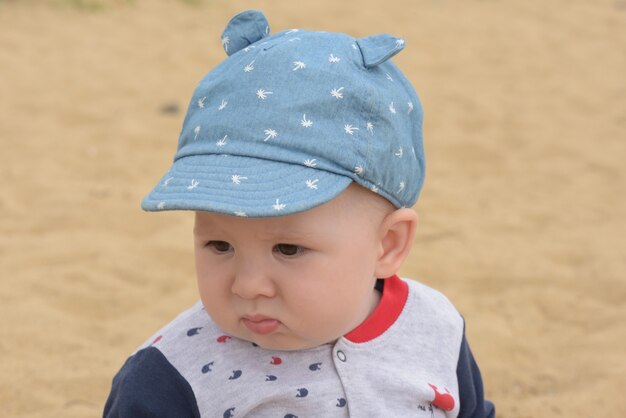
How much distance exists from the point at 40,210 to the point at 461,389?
252cm

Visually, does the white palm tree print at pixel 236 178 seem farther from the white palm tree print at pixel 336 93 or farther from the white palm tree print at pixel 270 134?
the white palm tree print at pixel 336 93

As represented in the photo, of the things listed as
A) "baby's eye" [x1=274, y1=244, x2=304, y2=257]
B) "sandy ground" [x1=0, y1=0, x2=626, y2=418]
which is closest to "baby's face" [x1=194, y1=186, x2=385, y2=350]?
"baby's eye" [x1=274, y1=244, x2=304, y2=257]

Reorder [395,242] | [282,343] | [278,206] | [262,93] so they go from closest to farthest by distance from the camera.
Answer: [278,206] → [262,93] → [282,343] → [395,242]

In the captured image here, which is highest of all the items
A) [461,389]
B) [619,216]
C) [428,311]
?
[428,311]

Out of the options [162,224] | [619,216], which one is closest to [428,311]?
[162,224]

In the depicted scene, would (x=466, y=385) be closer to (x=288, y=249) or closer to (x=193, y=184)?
(x=288, y=249)

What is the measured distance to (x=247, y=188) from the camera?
1.79 meters

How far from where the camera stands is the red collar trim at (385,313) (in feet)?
7.02

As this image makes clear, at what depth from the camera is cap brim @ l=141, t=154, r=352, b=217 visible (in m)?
1.76

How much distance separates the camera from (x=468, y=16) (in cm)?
741

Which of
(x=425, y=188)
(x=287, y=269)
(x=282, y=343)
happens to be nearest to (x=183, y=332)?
(x=282, y=343)

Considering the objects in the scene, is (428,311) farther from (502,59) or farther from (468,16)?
(468,16)

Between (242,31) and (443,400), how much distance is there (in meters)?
0.97

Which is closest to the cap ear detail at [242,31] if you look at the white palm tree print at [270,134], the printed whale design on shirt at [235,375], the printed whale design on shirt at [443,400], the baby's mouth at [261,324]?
the white palm tree print at [270,134]
